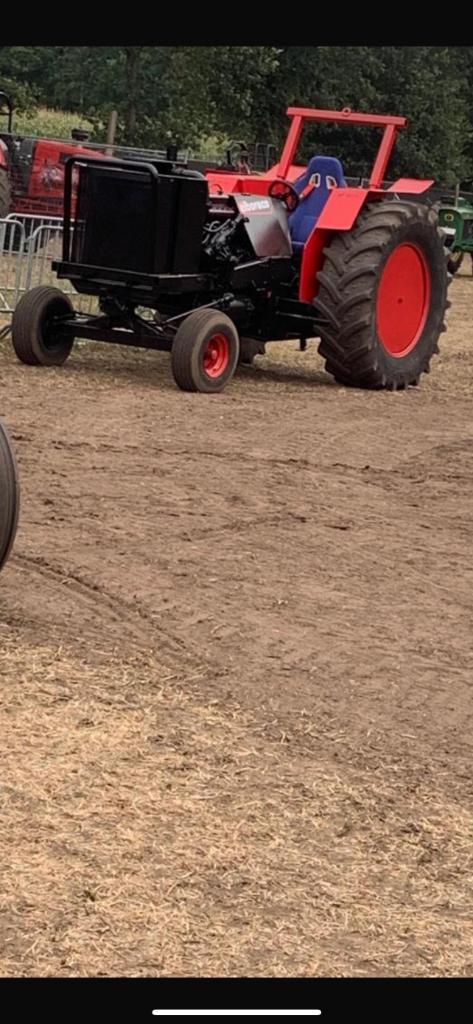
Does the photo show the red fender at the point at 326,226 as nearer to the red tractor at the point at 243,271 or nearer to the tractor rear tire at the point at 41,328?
the red tractor at the point at 243,271

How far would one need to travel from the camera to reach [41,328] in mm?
10922

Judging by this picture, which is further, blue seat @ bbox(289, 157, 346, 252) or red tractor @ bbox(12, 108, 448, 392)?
blue seat @ bbox(289, 157, 346, 252)

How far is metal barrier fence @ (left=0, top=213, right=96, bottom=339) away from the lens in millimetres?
12773

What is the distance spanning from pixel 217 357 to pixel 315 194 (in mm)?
1963

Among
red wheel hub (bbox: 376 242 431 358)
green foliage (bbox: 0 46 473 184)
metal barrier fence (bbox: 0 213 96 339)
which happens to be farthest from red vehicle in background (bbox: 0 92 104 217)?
red wheel hub (bbox: 376 242 431 358)

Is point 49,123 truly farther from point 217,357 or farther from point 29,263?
point 217,357

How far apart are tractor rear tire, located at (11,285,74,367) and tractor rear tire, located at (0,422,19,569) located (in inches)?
238

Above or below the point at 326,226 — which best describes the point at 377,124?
above

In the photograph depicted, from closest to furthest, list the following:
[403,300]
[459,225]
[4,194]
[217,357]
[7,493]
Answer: [7,493] → [217,357] → [403,300] → [4,194] → [459,225]

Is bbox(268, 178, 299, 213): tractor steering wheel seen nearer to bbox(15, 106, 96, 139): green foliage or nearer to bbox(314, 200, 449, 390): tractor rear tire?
bbox(314, 200, 449, 390): tractor rear tire

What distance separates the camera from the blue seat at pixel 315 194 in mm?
11680

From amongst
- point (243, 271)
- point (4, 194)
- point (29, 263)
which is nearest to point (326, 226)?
point (243, 271)

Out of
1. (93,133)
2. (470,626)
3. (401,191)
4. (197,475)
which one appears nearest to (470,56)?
(93,133)

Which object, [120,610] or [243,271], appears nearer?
[120,610]
